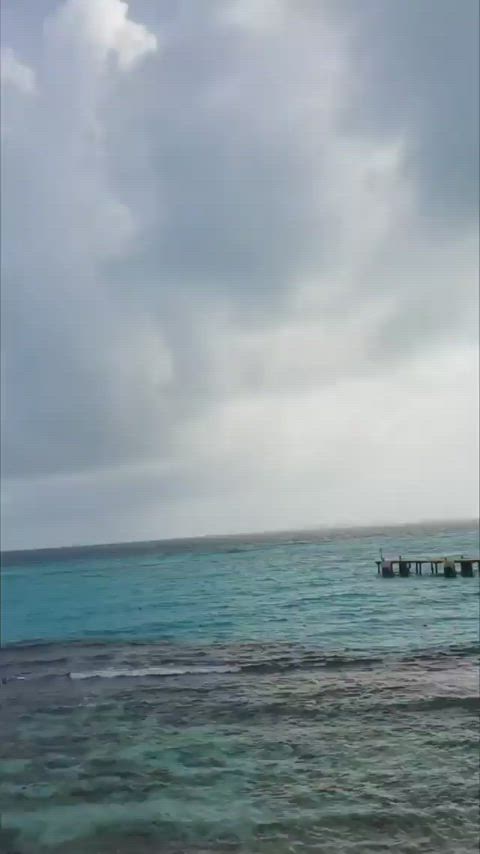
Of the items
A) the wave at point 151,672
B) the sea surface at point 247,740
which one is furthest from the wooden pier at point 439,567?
the wave at point 151,672

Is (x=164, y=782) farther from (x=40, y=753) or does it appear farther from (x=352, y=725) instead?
(x=352, y=725)

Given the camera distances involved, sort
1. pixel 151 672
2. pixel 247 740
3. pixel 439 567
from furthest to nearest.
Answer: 1. pixel 439 567
2. pixel 151 672
3. pixel 247 740

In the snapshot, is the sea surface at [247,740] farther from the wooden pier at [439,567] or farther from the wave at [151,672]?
the wooden pier at [439,567]

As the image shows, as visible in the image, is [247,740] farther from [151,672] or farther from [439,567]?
[439,567]

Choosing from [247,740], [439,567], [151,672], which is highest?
[247,740]

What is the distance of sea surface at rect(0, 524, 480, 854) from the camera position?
1116 cm

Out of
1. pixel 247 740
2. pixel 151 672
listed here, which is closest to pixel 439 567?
pixel 151 672

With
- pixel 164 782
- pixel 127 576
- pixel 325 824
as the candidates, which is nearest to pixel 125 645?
pixel 164 782

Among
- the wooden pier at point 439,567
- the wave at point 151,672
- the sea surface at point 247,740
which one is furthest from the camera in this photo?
the wooden pier at point 439,567

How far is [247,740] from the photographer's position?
16.2 meters

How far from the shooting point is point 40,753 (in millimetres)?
15219

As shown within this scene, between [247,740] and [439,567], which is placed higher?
[247,740]

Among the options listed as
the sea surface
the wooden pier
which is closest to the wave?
the sea surface

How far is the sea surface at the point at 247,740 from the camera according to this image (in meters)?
11.2
